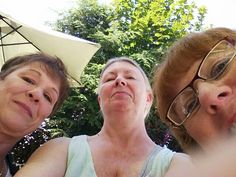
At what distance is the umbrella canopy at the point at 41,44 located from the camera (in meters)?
3.01

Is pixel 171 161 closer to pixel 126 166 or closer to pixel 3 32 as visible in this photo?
pixel 126 166

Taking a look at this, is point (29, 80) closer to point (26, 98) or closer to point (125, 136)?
point (26, 98)

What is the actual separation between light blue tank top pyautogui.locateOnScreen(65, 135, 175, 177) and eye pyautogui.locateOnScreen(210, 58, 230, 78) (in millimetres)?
733

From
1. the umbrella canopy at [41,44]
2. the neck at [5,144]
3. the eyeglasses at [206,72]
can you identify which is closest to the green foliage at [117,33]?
the umbrella canopy at [41,44]

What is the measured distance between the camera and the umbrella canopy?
301 centimetres

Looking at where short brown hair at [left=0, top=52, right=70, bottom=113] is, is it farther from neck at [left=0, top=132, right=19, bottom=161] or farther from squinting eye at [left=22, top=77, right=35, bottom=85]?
neck at [left=0, top=132, right=19, bottom=161]

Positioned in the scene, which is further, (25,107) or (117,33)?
(117,33)

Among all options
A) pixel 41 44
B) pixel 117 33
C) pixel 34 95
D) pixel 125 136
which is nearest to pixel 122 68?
pixel 125 136

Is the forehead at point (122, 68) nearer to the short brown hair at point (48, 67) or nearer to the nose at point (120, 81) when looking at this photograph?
the nose at point (120, 81)

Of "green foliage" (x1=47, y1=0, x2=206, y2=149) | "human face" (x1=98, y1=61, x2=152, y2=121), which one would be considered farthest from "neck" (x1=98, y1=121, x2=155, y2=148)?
"green foliage" (x1=47, y1=0, x2=206, y2=149)

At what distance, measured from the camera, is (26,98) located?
68.6 inches

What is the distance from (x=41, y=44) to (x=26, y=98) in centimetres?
146

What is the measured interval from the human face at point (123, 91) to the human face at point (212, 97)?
750 mm

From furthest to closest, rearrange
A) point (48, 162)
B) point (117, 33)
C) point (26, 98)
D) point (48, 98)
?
point (117, 33) < point (48, 98) < point (26, 98) < point (48, 162)
